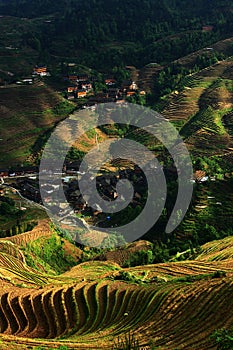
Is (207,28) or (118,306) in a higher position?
(118,306)

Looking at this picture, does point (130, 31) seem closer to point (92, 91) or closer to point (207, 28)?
point (207, 28)

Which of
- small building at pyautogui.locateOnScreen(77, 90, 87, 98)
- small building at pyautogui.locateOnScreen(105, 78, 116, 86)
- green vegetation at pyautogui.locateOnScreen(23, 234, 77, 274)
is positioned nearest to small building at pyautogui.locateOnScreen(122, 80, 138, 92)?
small building at pyautogui.locateOnScreen(105, 78, 116, 86)

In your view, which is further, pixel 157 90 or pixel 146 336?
pixel 157 90

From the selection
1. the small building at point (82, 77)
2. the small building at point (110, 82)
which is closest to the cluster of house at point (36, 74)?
the small building at point (82, 77)

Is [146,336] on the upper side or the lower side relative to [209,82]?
upper

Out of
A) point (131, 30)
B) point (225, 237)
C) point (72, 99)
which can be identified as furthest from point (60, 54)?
point (225, 237)

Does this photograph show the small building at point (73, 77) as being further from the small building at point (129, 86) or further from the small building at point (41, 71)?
the small building at point (129, 86)

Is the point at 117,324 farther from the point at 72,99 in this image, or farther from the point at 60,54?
the point at 60,54

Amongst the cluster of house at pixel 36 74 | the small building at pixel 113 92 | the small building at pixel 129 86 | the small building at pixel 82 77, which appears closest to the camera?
the small building at pixel 113 92

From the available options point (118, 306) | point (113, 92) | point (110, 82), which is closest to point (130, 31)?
point (110, 82)
